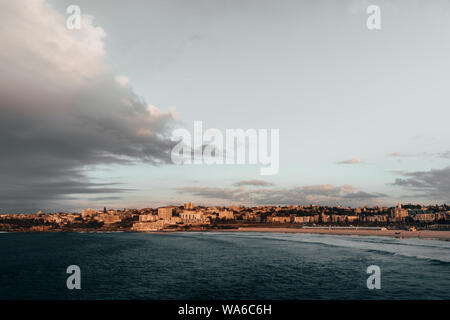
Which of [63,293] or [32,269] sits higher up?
[63,293]

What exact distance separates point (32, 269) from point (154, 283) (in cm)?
3992

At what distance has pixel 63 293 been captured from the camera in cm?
4331

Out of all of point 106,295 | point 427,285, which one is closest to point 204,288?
point 106,295
